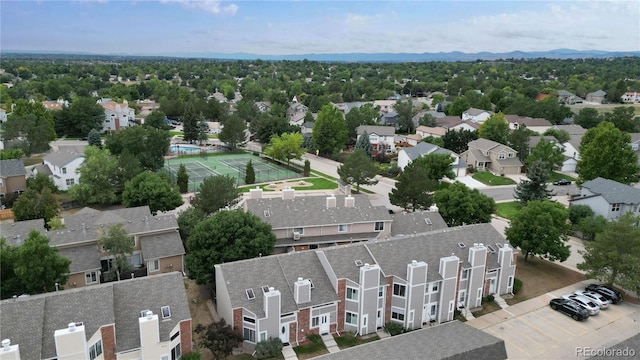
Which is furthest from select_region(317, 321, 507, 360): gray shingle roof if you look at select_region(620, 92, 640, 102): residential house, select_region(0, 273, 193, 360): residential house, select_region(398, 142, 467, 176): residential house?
select_region(620, 92, 640, 102): residential house

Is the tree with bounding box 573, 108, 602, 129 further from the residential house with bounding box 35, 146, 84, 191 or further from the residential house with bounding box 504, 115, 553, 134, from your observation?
the residential house with bounding box 35, 146, 84, 191

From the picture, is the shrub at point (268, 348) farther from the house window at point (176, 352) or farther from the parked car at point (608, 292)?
the parked car at point (608, 292)

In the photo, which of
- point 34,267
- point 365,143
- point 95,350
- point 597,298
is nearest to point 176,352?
point 95,350

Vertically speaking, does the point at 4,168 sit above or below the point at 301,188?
above

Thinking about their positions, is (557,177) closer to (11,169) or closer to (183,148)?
(183,148)

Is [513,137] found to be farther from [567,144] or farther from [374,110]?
[374,110]

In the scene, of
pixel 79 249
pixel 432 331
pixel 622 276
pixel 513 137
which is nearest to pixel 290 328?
pixel 432 331
